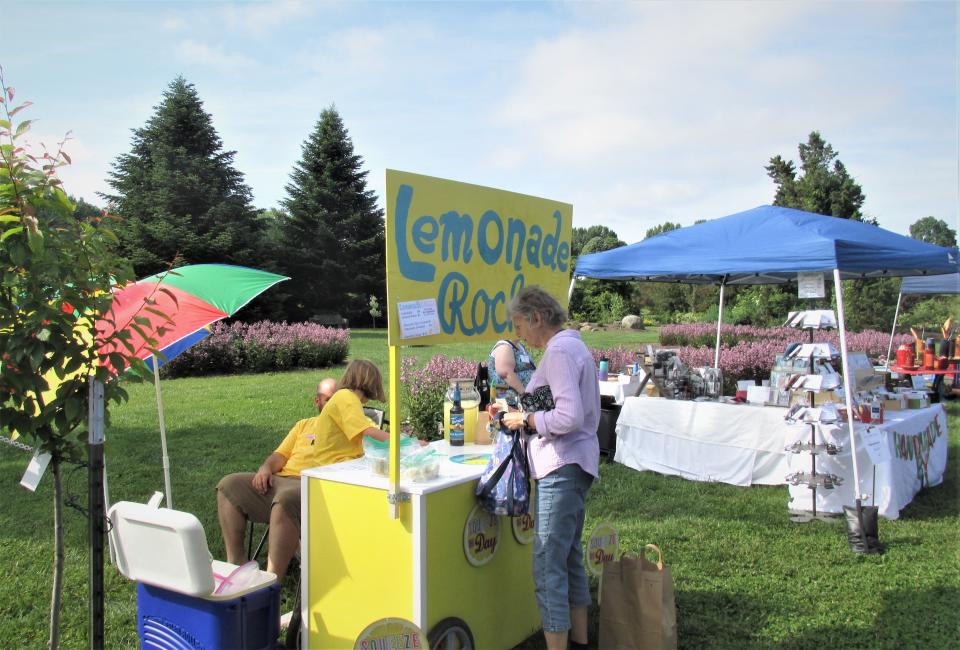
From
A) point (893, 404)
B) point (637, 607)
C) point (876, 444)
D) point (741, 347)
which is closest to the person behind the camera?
point (637, 607)

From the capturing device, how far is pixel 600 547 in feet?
13.0

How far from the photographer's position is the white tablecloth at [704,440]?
6.31 metres

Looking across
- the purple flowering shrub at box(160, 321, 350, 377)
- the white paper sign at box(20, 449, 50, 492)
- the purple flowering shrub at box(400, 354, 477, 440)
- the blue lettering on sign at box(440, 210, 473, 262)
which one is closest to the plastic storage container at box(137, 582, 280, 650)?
the white paper sign at box(20, 449, 50, 492)

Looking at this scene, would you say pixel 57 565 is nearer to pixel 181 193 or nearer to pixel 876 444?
pixel 876 444

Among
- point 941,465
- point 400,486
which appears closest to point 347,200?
point 941,465

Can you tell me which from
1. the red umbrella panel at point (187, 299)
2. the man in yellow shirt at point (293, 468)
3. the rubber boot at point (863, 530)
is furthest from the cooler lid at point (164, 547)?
the rubber boot at point (863, 530)

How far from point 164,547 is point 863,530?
14.7 ft

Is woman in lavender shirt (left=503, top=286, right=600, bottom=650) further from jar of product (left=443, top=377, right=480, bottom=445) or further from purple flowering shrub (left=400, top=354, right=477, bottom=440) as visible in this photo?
purple flowering shrub (left=400, top=354, right=477, bottom=440)

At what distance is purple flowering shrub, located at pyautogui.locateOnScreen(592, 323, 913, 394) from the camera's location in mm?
10883

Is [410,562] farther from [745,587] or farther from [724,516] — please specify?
[724,516]

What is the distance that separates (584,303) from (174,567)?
30149mm

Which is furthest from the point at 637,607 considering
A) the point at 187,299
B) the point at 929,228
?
the point at 929,228

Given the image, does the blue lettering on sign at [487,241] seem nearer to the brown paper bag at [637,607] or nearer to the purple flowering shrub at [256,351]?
the brown paper bag at [637,607]

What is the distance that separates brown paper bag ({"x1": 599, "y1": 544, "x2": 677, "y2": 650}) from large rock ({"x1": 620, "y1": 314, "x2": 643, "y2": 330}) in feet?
85.6
